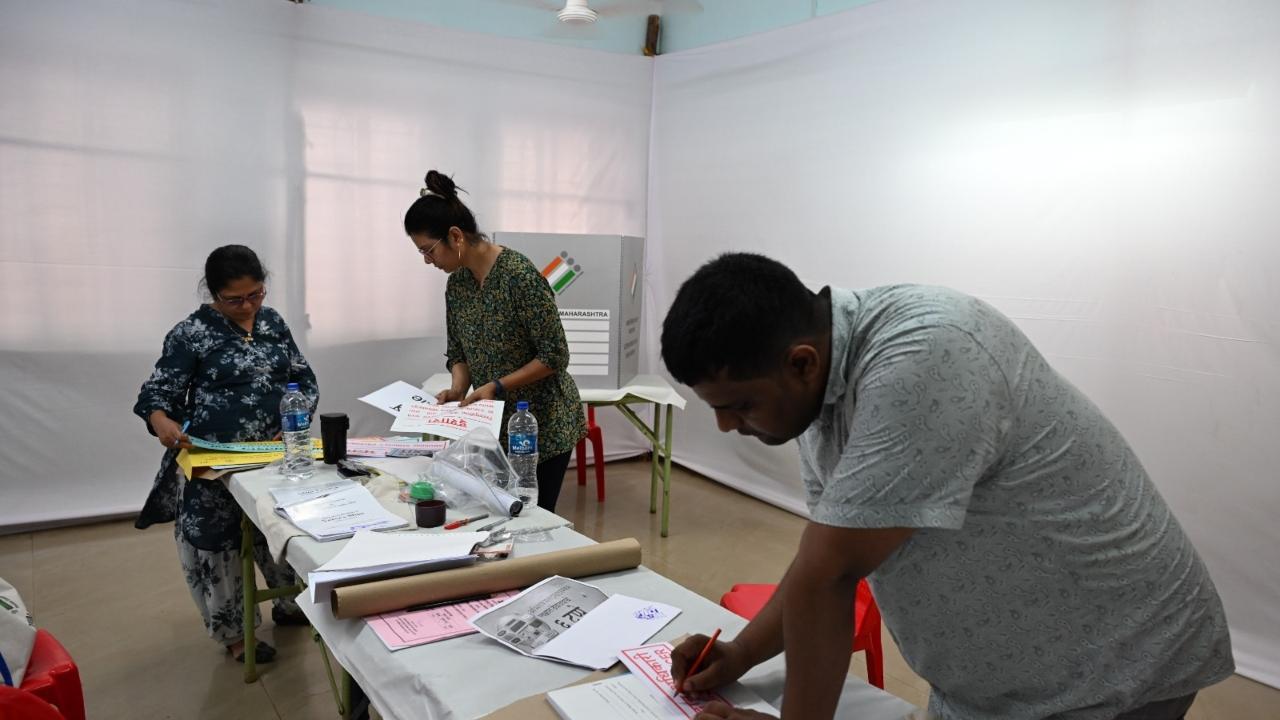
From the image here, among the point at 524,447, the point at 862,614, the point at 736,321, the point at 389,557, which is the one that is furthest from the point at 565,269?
the point at 736,321

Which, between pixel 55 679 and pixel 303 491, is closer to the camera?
pixel 55 679

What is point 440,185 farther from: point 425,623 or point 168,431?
point 425,623

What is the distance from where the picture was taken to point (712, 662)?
1.07 m

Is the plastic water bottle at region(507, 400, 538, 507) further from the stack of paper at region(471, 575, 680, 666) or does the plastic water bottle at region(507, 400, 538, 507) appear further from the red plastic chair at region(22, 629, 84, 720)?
the red plastic chair at region(22, 629, 84, 720)

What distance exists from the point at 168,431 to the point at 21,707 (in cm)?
115

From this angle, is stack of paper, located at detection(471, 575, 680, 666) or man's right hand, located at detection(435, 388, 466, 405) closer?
stack of paper, located at detection(471, 575, 680, 666)

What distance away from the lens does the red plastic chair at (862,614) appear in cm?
193

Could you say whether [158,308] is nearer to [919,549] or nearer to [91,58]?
[91,58]

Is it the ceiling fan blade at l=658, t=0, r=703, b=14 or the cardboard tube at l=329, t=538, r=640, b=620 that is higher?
the ceiling fan blade at l=658, t=0, r=703, b=14

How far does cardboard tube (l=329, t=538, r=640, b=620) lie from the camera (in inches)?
51.0

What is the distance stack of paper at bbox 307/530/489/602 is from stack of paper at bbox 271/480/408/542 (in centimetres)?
8

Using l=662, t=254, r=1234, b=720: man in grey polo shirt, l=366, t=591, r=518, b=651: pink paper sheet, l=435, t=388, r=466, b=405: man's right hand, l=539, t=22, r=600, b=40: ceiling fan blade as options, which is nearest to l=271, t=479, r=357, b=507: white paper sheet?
l=435, t=388, r=466, b=405: man's right hand

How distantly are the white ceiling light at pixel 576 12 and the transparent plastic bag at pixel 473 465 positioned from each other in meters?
1.97

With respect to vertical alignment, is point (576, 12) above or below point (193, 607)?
above
